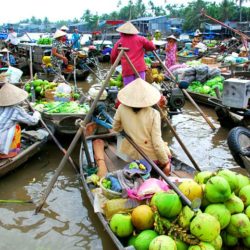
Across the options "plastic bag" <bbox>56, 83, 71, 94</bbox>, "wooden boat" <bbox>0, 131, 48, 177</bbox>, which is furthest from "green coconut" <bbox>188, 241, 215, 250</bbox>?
"plastic bag" <bbox>56, 83, 71, 94</bbox>

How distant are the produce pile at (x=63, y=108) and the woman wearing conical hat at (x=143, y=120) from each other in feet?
8.10

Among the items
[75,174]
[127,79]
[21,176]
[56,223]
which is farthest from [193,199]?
[127,79]

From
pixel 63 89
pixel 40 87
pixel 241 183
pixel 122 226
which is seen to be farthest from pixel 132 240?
pixel 40 87

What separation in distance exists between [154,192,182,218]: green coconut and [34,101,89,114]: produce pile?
149 inches

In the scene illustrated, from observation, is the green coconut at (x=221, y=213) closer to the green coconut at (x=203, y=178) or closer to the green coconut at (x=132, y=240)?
the green coconut at (x=203, y=178)

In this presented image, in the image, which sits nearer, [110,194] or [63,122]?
[110,194]

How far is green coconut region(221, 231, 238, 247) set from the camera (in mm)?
2914

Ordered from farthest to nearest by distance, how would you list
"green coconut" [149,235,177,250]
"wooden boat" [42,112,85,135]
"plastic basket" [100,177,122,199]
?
"wooden boat" [42,112,85,135], "plastic basket" [100,177,122,199], "green coconut" [149,235,177,250]

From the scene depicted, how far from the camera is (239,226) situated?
2.84 meters

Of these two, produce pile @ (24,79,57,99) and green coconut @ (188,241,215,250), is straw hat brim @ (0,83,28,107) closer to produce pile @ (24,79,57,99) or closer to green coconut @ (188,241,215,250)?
produce pile @ (24,79,57,99)

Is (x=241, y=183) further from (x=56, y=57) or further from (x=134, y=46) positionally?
(x=56, y=57)

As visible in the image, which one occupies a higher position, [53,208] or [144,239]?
[144,239]

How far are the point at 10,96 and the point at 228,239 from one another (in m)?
3.50

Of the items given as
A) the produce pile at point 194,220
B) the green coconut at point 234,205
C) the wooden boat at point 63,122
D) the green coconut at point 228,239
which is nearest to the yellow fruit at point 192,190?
the produce pile at point 194,220
